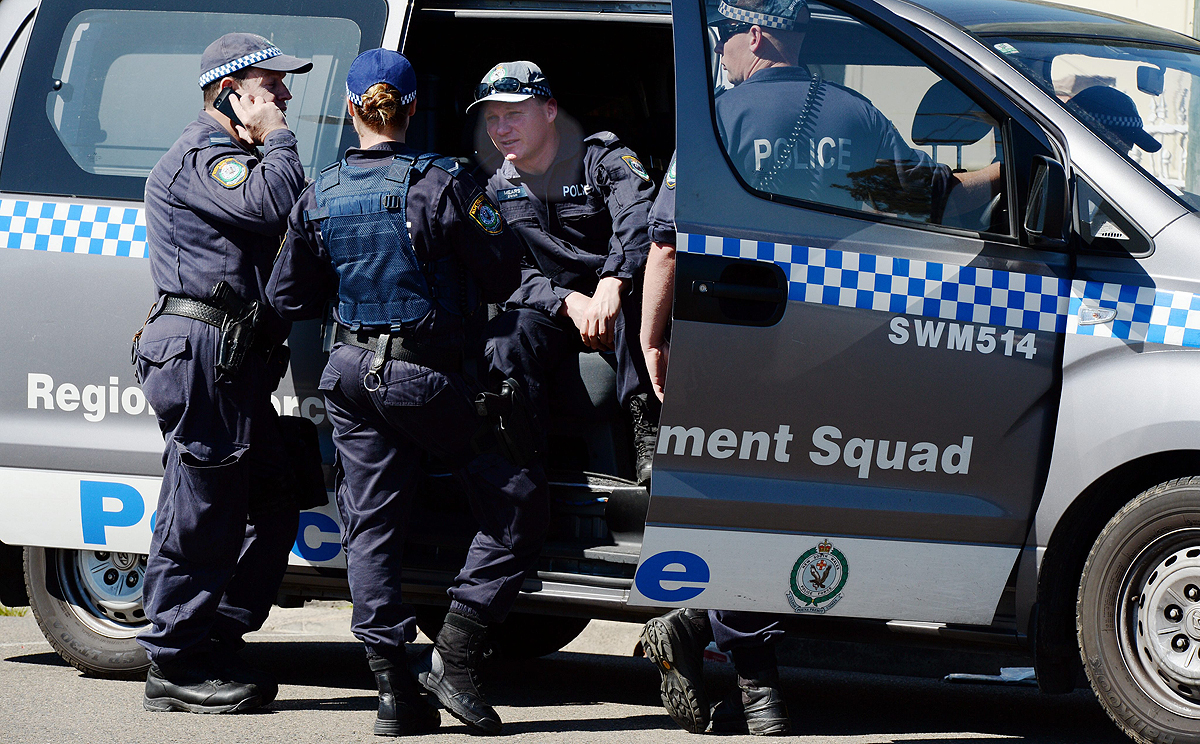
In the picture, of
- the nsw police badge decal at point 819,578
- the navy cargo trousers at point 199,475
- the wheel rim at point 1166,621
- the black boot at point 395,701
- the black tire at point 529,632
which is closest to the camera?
the wheel rim at point 1166,621

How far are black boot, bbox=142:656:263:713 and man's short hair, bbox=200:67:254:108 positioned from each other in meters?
1.64

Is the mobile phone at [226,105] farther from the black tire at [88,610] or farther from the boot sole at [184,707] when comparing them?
the boot sole at [184,707]

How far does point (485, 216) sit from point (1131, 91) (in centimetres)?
183

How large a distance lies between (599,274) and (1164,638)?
202 centimetres

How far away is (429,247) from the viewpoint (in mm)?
3641

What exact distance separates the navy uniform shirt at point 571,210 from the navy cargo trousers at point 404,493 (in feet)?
2.45

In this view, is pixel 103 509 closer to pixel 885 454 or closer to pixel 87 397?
pixel 87 397

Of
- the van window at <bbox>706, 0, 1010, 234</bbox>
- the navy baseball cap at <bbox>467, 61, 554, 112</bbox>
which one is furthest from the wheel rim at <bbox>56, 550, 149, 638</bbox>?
the van window at <bbox>706, 0, 1010, 234</bbox>

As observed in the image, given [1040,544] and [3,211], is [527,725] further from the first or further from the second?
[3,211]

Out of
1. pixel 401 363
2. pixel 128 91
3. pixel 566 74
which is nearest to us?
pixel 401 363

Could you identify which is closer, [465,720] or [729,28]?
[729,28]

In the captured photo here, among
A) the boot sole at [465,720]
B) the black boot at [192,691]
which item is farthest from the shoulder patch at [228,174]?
the boot sole at [465,720]

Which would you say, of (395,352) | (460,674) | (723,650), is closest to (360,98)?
(395,352)

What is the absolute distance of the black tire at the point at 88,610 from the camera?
14.2 feet
